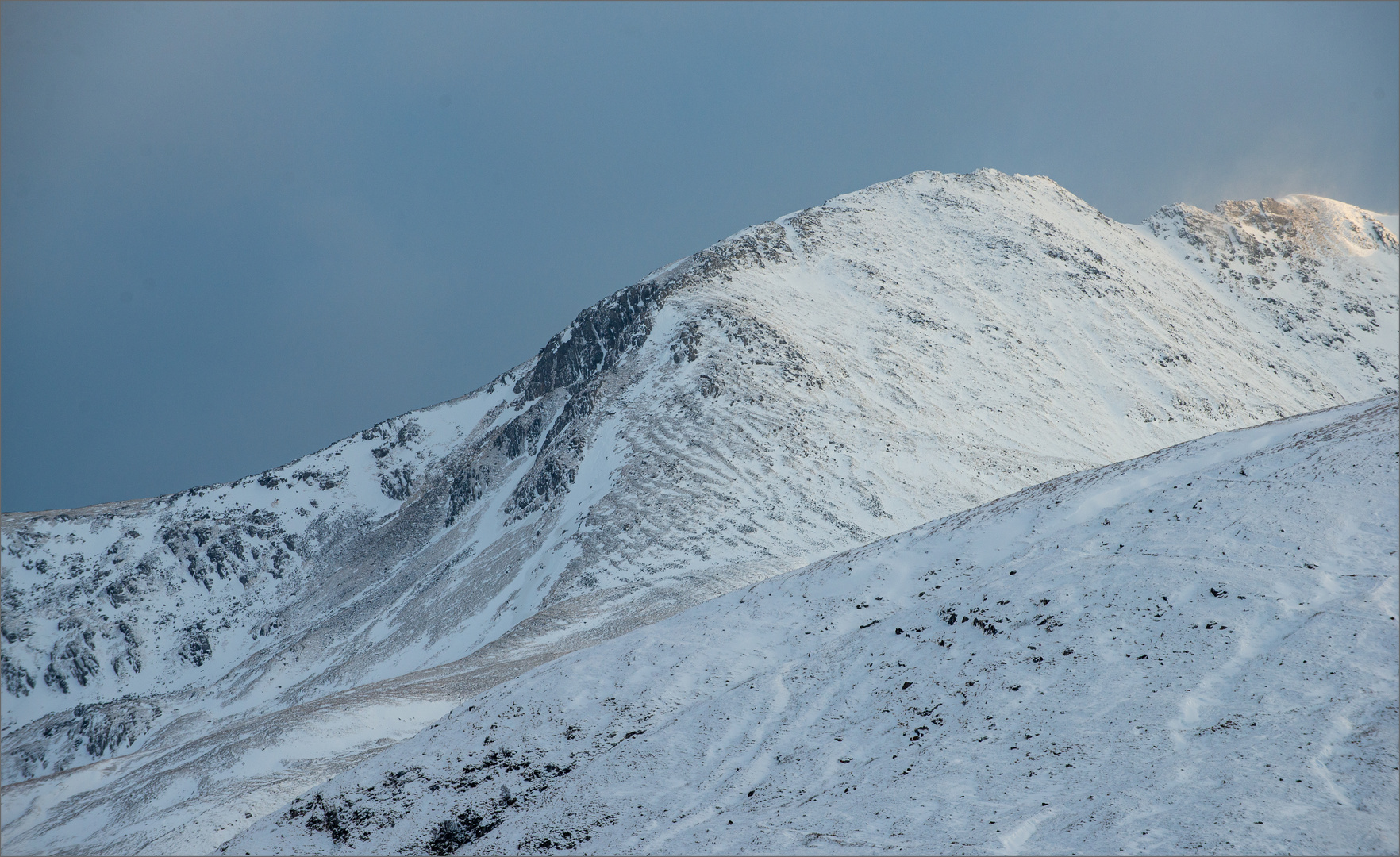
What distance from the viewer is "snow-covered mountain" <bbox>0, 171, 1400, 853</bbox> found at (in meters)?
56.7

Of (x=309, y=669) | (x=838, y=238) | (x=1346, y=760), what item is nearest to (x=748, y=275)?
(x=838, y=238)

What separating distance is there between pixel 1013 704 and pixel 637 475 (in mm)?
59478

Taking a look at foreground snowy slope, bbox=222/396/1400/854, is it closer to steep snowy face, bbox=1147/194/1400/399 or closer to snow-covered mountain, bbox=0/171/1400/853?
snow-covered mountain, bbox=0/171/1400/853

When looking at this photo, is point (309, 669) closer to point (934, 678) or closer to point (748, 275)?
point (748, 275)

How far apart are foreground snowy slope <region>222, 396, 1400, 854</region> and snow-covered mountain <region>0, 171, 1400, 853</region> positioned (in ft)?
52.3

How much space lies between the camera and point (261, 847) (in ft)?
78.3

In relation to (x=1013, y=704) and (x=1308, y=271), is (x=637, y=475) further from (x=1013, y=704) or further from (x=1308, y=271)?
(x=1308, y=271)

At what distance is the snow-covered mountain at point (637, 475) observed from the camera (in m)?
56.7

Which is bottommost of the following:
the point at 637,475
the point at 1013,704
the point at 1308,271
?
the point at 1013,704

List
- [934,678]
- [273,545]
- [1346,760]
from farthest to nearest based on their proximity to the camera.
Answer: [273,545] → [934,678] → [1346,760]

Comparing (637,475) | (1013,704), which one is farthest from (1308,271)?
(1013,704)

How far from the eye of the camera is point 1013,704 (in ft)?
68.3

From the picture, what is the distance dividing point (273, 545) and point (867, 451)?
84929 mm

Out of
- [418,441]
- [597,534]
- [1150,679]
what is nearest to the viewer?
[1150,679]
